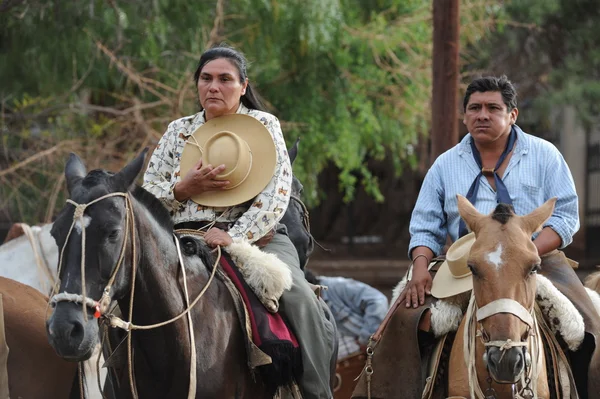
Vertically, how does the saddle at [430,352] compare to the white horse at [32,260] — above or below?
below

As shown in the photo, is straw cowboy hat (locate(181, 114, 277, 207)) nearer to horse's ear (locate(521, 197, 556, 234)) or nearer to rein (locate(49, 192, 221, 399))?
rein (locate(49, 192, 221, 399))

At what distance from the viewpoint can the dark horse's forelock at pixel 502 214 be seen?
4598mm

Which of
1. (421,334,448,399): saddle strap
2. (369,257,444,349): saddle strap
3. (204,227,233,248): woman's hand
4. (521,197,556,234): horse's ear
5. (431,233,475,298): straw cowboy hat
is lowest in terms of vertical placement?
(421,334,448,399): saddle strap

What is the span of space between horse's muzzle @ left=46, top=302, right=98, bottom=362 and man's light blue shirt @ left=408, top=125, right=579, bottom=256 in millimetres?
2064

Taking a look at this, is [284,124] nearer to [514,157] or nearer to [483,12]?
[483,12]

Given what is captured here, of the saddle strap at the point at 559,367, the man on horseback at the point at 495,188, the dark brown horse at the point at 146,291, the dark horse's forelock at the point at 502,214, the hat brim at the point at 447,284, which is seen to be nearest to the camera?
the dark brown horse at the point at 146,291

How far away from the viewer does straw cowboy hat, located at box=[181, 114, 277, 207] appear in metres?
5.37

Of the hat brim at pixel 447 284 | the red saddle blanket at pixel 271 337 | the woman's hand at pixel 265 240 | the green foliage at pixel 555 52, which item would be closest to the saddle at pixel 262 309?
the red saddle blanket at pixel 271 337

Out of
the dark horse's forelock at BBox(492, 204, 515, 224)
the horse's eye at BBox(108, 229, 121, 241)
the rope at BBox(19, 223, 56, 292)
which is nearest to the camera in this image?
the horse's eye at BBox(108, 229, 121, 241)

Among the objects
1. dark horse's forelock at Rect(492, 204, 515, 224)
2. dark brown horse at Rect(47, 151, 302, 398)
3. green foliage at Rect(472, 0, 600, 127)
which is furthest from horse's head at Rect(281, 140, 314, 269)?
green foliage at Rect(472, 0, 600, 127)

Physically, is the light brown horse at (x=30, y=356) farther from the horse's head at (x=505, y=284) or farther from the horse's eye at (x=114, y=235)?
the horse's head at (x=505, y=284)

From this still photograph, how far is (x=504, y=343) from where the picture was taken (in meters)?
4.30

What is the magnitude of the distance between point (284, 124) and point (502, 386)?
651cm

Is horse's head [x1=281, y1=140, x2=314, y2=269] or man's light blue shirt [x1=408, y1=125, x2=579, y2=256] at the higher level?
man's light blue shirt [x1=408, y1=125, x2=579, y2=256]
